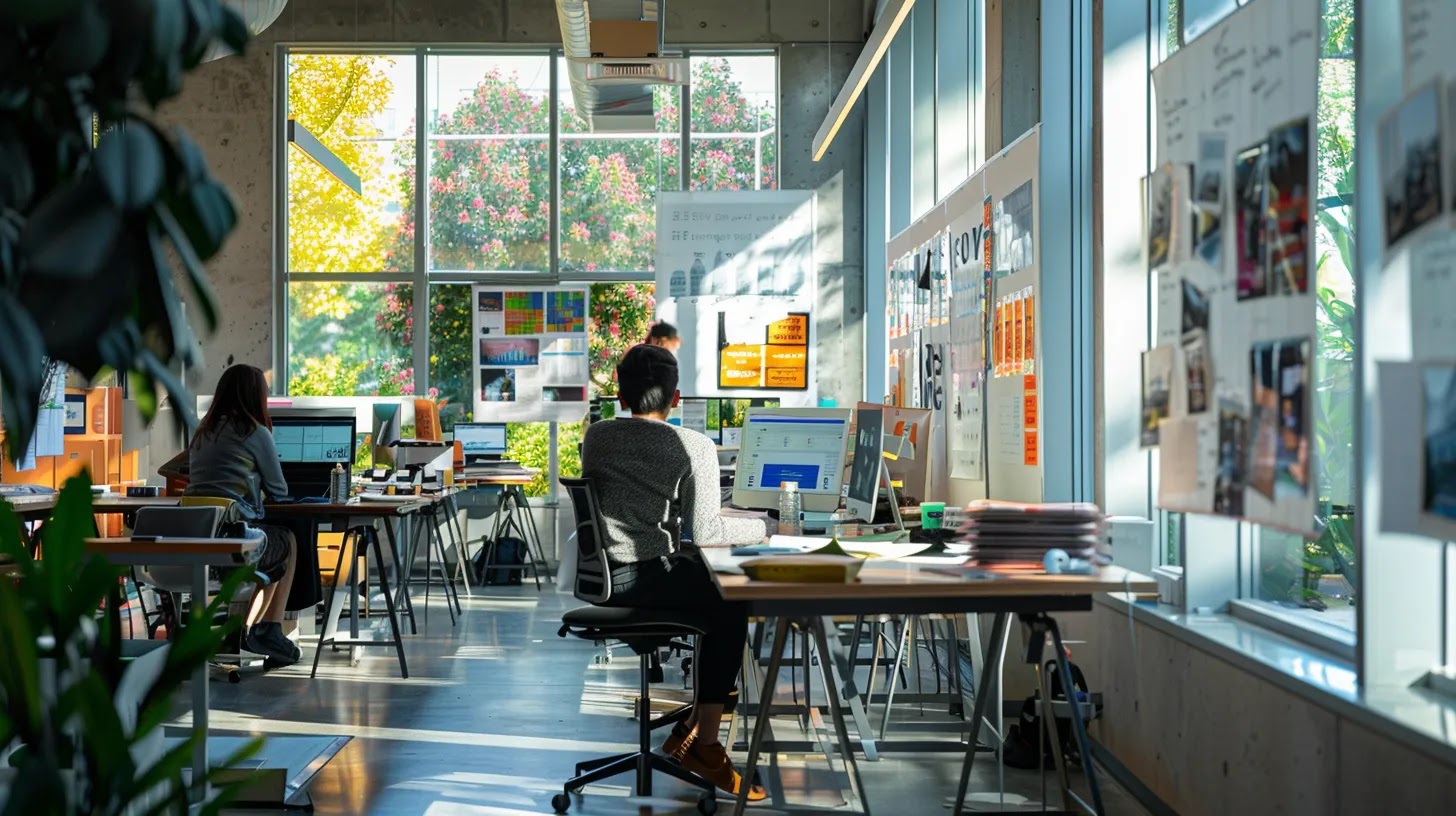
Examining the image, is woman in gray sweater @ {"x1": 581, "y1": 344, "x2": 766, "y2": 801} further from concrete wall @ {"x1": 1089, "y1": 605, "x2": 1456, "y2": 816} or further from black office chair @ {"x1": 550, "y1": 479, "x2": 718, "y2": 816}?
concrete wall @ {"x1": 1089, "y1": 605, "x2": 1456, "y2": 816}

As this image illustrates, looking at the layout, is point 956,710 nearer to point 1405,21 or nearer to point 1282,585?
point 1282,585

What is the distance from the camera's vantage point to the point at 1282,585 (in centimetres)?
383

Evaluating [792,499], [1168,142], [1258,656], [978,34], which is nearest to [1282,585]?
[1258,656]

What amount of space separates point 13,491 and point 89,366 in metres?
6.81

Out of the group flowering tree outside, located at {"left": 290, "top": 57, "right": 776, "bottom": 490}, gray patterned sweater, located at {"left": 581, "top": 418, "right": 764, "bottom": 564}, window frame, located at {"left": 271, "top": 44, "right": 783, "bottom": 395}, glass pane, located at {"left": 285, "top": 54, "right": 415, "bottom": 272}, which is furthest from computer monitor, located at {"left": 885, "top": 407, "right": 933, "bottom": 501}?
glass pane, located at {"left": 285, "top": 54, "right": 415, "bottom": 272}

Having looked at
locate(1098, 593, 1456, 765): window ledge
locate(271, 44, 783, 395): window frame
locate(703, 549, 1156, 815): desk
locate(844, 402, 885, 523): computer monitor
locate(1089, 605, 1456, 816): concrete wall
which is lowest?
locate(1089, 605, 1456, 816): concrete wall

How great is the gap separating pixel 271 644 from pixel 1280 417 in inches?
199

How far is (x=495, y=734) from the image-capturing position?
5.18 metres

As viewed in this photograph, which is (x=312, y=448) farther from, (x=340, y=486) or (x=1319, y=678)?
(x=1319, y=678)

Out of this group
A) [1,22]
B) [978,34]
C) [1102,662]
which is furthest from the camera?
[978,34]

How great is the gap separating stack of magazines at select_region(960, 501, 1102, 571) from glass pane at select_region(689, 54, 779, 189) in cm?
807

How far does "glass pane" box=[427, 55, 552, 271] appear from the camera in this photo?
36.9 ft

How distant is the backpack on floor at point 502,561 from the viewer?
1024 centimetres

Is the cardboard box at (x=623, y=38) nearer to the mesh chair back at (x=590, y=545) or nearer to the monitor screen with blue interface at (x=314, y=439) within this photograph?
the monitor screen with blue interface at (x=314, y=439)
